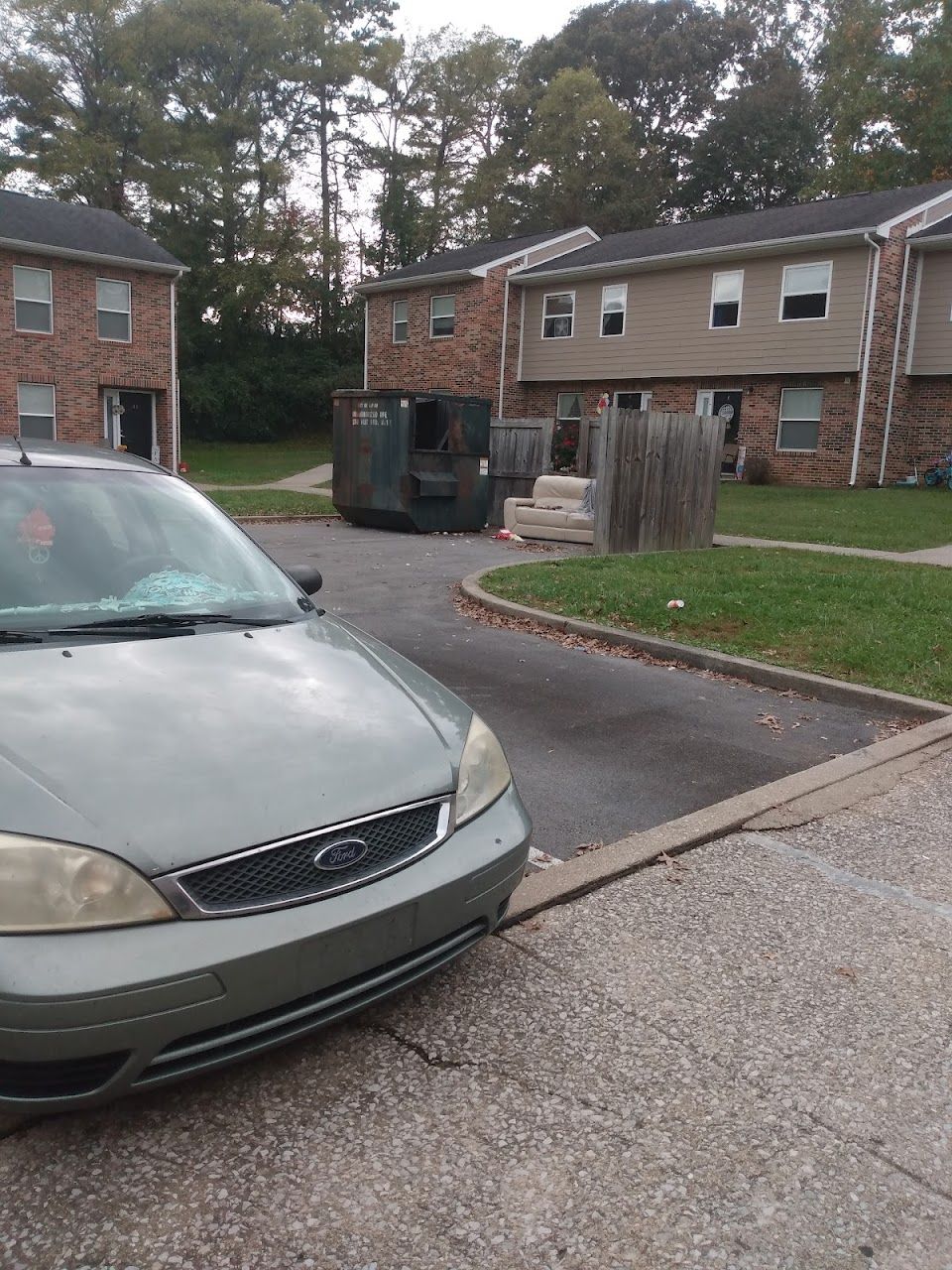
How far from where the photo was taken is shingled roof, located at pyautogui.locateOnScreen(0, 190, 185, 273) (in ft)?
84.3

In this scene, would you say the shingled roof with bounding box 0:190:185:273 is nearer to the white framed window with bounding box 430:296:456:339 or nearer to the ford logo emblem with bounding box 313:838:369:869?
the white framed window with bounding box 430:296:456:339

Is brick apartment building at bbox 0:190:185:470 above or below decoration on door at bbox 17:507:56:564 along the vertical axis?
above

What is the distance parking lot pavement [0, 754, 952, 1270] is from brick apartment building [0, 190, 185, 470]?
966 inches

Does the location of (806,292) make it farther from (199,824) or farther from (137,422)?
(199,824)

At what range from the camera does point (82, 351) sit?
88.2 feet

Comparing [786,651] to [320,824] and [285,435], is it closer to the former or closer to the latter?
[320,824]

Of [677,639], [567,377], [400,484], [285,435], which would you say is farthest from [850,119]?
[677,639]

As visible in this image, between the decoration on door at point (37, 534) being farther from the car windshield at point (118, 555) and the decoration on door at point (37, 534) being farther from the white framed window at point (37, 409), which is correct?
the white framed window at point (37, 409)

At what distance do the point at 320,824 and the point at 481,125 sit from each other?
172 ft

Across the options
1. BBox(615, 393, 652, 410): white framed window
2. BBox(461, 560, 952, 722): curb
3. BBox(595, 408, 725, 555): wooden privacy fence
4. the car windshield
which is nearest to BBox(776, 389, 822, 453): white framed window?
BBox(615, 393, 652, 410): white framed window

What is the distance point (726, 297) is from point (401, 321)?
35.5 ft

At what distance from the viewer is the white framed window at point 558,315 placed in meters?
29.6

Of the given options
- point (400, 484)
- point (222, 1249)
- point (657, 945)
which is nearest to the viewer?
point (222, 1249)

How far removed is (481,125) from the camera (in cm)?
4897
